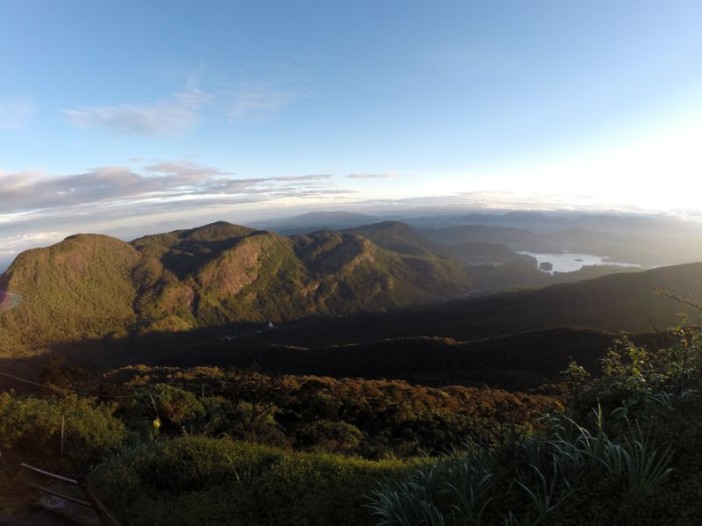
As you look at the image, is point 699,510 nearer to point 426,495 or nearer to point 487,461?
point 487,461

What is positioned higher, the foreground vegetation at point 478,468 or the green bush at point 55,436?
the foreground vegetation at point 478,468

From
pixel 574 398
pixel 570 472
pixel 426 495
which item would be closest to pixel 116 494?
pixel 426 495

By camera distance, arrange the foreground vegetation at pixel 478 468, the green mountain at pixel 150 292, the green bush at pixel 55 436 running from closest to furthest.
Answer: the foreground vegetation at pixel 478 468
the green bush at pixel 55 436
the green mountain at pixel 150 292

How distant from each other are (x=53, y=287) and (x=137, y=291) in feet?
87.9

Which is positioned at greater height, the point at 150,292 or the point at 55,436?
the point at 55,436

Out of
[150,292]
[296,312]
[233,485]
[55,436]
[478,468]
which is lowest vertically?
[296,312]

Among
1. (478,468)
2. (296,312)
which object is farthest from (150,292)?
(478,468)

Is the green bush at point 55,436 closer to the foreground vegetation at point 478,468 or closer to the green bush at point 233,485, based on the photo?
the foreground vegetation at point 478,468

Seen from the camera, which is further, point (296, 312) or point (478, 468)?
point (296, 312)

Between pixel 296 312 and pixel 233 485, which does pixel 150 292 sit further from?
pixel 233 485

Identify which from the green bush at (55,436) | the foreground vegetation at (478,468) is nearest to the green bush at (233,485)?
the foreground vegetation at (478,468)

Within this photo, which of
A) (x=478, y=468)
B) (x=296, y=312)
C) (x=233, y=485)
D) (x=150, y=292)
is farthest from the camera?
(x=296, y=312)

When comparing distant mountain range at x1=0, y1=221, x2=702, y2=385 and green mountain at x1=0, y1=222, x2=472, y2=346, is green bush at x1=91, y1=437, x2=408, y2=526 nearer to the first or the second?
distant mountain range at x1=0, y1=221, x2=702, y2=385

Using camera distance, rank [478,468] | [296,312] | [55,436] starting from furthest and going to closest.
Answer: [296,312]
[55,436]
[478,468]
